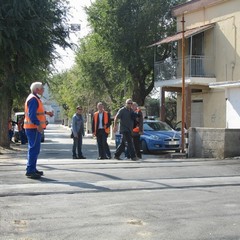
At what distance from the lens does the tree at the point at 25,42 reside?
2031cm

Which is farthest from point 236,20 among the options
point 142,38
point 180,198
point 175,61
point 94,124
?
point 180,198

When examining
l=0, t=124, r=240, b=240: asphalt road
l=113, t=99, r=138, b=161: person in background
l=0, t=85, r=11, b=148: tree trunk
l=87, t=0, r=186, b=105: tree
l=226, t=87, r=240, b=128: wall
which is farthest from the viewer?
l=87, t=0, r=186, b=105: tree

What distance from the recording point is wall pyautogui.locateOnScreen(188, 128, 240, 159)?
14336 millimetres

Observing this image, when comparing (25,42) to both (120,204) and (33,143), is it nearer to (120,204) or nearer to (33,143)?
(33,143)

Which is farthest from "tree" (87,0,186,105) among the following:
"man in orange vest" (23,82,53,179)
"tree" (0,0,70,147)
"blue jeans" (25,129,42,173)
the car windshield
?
"blue jeans" (25,129,42,173)

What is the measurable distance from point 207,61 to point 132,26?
23.7 ft

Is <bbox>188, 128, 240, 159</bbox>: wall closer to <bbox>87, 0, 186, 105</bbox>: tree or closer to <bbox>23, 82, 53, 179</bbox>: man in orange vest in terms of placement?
<bbox>23, 82, 53, 179</bbox>: man in orange vest

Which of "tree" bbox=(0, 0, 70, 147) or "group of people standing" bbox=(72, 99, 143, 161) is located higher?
"tree" bbox=(0, 0, 70, 147)

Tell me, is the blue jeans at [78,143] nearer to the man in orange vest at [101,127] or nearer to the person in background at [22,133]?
the man in orange vest at [101,127]

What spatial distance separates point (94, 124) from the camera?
14.9 meters

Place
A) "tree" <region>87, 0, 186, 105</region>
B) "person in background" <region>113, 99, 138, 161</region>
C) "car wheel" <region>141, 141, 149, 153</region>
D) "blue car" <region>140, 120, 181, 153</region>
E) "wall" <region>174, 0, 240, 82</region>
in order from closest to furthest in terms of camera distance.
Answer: "person in background" <region>113, 99, 138, 161</region> → "blue car" <region>140, 120, 181, 153</region> → "car wheel" <region>141, 141, 149, 153</region> → "wall" <region>174, 0, 240, 82</region> → "tree" <region>87, 0, 186, 105</region>

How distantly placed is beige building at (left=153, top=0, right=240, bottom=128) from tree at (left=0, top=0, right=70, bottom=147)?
329 inches

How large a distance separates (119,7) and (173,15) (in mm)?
4307

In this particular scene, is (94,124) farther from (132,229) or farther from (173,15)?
(173,15)
